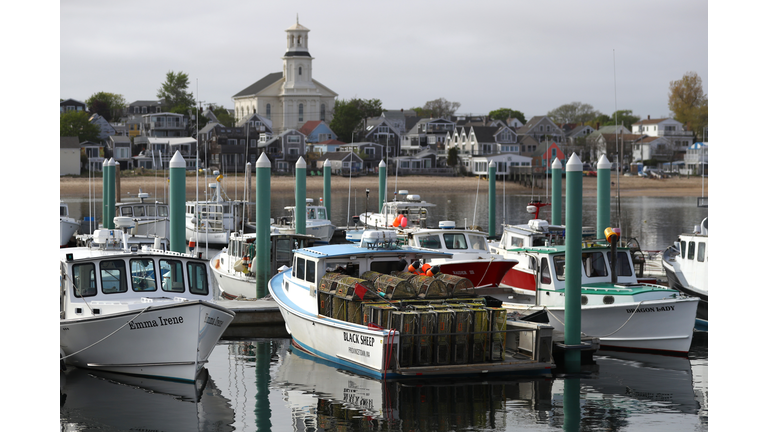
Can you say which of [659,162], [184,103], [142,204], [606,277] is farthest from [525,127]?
[606,277]

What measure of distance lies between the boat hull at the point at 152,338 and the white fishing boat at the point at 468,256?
571 cm

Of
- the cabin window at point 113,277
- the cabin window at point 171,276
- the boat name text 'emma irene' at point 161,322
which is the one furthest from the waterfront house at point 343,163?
the boat name text 'emma irene' at point 161,322

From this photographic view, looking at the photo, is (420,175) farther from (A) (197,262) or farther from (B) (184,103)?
(A) (197,262)

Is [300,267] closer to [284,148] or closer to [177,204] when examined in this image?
[177,204]

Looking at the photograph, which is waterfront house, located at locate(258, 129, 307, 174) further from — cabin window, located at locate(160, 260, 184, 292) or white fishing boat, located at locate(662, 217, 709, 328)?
cabin window, located at locate(160, 260, 184, 292)

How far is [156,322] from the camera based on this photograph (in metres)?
14.1

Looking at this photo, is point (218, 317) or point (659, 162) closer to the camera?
point (218, 317)

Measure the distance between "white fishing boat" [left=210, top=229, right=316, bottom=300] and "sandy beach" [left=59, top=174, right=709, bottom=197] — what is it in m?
46.5

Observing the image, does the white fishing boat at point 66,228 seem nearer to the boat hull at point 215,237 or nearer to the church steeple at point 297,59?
the boat hull at point 215,237

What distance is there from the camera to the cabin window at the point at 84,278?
15.0m

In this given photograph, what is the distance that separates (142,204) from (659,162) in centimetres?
9668

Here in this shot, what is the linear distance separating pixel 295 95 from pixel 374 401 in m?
121

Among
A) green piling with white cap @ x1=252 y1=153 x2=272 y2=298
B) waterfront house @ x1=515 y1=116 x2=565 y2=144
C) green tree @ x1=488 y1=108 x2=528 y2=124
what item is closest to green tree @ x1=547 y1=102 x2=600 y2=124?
green tree @ x1=488 y1=108 x2=528 y2=124

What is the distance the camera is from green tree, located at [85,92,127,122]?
124312 mm
